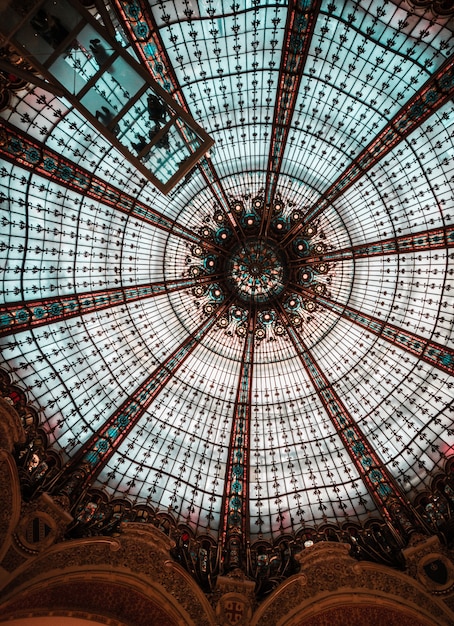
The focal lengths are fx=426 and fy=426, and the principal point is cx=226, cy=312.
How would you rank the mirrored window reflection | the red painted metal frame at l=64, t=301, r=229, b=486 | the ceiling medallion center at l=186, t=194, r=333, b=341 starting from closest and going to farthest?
the mirrored window reflection
the red painted metal frame at l=64, t=301, r=229, b=486
the ceiling medallion center at l=186, t=194, r=333, b=341

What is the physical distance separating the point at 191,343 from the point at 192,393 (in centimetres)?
224

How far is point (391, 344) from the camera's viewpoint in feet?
59.5

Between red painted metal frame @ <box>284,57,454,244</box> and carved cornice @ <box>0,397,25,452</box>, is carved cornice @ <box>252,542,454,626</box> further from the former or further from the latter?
red painted metal frame @ <box>284,57,454,244</box>

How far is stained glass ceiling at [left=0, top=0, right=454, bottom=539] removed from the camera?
47.9ft

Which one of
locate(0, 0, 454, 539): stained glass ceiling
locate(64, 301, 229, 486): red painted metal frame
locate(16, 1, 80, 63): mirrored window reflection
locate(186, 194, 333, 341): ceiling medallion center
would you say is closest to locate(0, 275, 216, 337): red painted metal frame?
locate(0, 0, 454, 539): stained glass ceiling

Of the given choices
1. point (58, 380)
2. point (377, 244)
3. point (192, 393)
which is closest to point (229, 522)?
point (192, 393)

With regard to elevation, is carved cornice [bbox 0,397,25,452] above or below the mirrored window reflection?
below

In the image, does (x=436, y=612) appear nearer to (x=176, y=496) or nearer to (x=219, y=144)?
(x=176, y=496)

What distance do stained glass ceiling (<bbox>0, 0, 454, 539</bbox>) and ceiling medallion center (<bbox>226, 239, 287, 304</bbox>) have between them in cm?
9

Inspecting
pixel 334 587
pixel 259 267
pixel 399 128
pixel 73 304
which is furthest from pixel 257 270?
pixel 334 587

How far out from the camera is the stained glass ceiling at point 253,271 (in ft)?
47.9

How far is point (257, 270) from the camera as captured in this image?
19953mm

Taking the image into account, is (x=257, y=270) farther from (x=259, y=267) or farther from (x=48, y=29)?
(x=48, y=29)

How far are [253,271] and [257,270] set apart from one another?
195 mm
